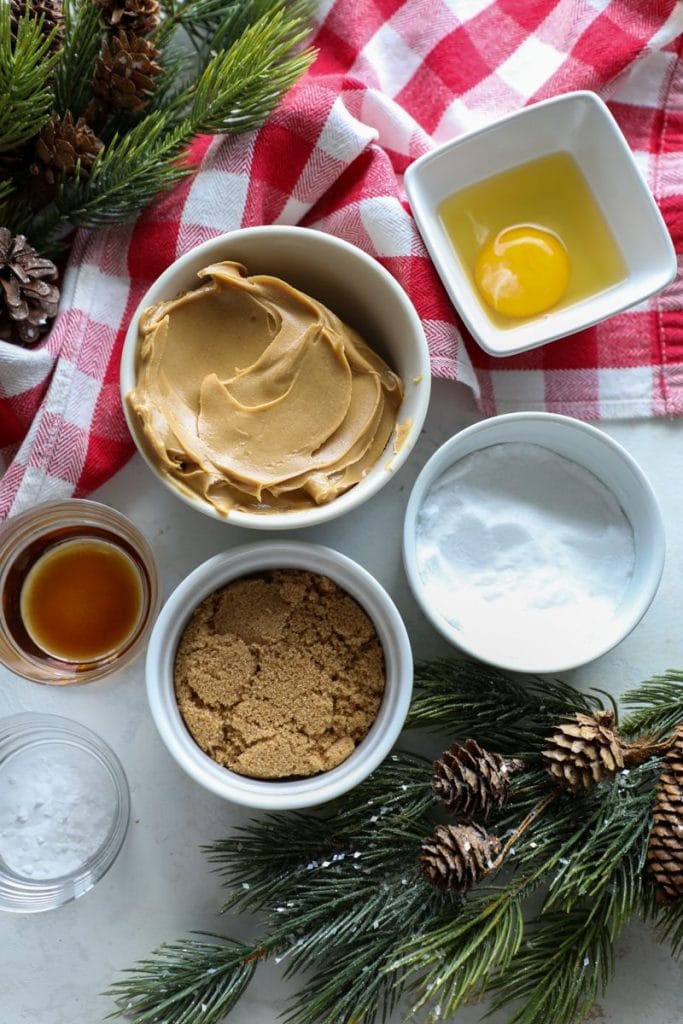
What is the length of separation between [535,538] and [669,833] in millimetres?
416

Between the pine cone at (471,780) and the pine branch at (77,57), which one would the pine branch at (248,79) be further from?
the pine cone at (471,780)

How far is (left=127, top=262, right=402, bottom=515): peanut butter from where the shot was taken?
4.24 ft

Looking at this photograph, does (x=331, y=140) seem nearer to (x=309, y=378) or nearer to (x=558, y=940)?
(x=309, y=378)

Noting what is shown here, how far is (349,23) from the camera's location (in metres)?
1.44

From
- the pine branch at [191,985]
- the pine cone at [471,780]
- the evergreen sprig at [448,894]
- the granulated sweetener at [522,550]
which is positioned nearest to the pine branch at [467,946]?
the evergreen sprig at [448,894]

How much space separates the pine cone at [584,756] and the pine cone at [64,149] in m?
0.97

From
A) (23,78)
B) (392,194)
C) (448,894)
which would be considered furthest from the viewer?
(392,194)

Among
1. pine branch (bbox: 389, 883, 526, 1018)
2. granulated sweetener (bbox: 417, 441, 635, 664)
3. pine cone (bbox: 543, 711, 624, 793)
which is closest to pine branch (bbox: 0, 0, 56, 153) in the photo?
granulated sweetener (bbox: 417, 441, 635, 664)

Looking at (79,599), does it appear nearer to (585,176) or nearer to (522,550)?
(522,550)

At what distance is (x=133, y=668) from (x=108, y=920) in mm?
366

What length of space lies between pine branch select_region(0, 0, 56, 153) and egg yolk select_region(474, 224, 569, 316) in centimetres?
63

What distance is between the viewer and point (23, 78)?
118cm

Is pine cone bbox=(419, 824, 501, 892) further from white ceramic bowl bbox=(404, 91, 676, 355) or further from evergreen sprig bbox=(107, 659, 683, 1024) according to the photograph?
white ceramic bowl bbox=(404, 91, 676, 355)

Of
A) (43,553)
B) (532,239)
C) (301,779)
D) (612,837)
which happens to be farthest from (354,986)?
(532,239)
